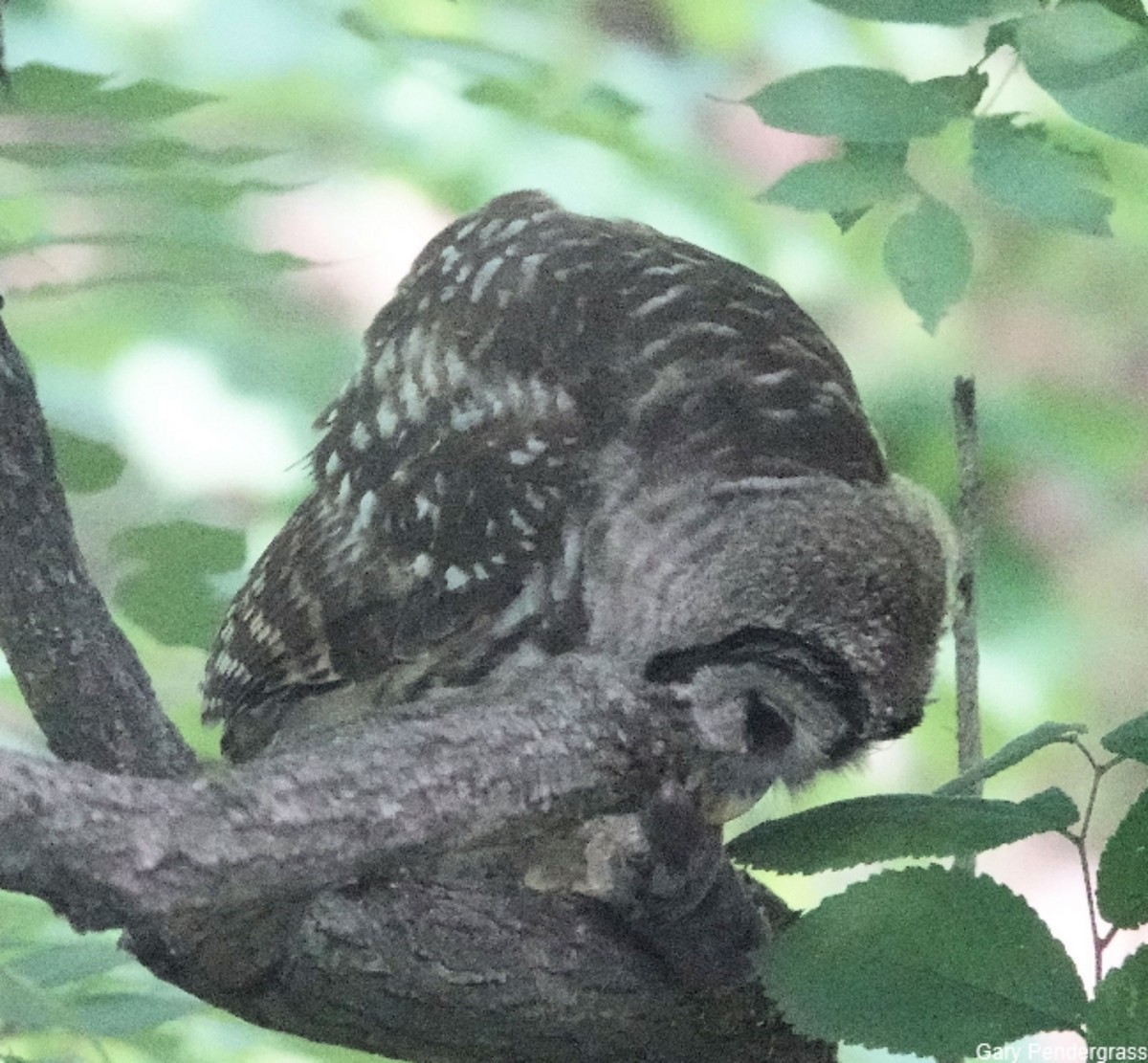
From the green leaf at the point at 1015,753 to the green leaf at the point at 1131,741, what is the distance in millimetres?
46

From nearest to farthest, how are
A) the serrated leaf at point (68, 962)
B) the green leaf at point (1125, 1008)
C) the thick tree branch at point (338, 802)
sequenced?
the thick tree branch at point (338, 802) → the green leaf at point (1125, 1008) → the serrated leaf at point (68, 962)

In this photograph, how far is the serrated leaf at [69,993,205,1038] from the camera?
31.3 inches

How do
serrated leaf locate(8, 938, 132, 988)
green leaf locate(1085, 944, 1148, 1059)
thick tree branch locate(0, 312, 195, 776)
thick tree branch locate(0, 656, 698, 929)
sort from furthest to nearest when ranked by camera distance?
serrated leaf locate(8, 938, 132, 988) < thick tree branch locate(0, 312, 195, 776) < green leaf locate(1085, 944, 1148, 1059) < thick tree branch locate(0, 656, 698, 929)

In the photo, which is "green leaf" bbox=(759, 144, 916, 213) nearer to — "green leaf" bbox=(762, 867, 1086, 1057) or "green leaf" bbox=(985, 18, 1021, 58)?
"green leaf" bbox=(985, 18, 1021, 58)

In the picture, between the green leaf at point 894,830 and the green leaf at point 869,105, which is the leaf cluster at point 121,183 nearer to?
the green leaf at point 869,105

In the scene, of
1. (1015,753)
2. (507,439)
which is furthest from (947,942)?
(507,439)

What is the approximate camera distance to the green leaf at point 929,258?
33.7 inches

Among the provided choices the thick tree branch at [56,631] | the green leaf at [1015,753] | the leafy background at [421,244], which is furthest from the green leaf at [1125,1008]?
the thick tree branch at [56,631]

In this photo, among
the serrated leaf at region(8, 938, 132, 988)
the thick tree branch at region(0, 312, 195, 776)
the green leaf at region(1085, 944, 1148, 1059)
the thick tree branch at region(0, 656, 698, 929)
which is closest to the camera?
the thick tree branch at region(0, 656, 698, 929)

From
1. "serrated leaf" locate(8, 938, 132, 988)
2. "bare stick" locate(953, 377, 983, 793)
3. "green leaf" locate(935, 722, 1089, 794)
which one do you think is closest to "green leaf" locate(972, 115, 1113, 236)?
Answer: "bare stick" locate(953, 377, 983, 793)

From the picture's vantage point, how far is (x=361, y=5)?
34.3 inches

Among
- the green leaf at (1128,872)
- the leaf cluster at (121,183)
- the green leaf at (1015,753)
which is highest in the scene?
the leaf cluster at (121,183)

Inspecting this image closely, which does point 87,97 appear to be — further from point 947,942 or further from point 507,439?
point 947,942

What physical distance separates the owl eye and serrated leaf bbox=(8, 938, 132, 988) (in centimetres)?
34
